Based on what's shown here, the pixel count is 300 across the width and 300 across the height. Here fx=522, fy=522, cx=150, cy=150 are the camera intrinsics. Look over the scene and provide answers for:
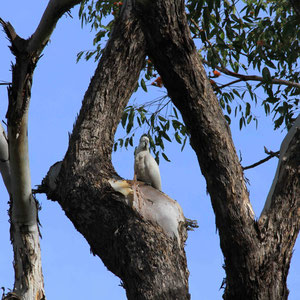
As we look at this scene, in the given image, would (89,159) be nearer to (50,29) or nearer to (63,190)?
(63,190)

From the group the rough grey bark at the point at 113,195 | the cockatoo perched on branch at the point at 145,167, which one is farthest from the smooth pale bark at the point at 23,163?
Result: the cockatoo perched on branch at the point at 145,167

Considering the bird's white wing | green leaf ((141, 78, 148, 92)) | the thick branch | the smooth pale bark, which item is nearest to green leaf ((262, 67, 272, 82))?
the bird's white wing

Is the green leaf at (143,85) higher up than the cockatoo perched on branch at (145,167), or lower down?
higher up

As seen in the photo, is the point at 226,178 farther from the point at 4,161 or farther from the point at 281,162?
the point at 4,161

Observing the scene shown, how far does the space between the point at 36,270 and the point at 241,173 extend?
1.45 metres

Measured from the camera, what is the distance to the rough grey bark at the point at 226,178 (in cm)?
293

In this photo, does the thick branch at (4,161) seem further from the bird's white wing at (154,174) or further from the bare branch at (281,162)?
the bare branch at (281,162)

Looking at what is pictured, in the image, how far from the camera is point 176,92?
3.13 meters

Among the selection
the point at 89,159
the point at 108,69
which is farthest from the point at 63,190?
the point at 108,69

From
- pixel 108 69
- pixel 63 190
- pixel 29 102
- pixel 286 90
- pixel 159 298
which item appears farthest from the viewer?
pixel 286 90

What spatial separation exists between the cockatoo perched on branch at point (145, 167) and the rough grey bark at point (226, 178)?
77 cm

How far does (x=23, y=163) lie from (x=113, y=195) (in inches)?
24.3

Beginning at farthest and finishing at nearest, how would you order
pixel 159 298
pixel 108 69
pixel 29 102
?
pixel 108 69 → pixel 29 102 → pixel 159 298

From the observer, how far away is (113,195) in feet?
10.1
